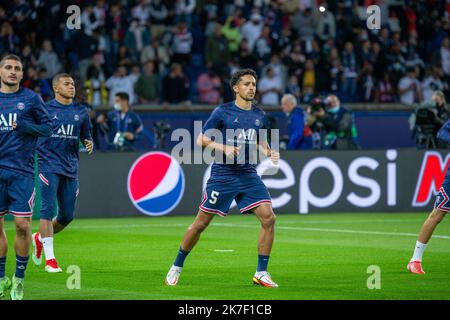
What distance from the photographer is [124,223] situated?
21031 mm

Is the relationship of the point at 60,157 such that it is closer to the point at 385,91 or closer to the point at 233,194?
the point at 233,194

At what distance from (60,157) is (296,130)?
10.0 m

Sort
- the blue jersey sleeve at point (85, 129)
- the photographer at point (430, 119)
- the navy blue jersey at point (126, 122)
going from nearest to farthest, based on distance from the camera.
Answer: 1. the blue jersey sleeve at point (85, 129)
2. the navy blue jersey at point (126, 122)
3. the photographer at point (430, 119)

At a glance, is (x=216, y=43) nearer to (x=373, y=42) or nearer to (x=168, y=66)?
(x=168, y=66)

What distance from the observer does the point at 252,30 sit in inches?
1150

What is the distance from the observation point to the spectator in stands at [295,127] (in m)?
23.3

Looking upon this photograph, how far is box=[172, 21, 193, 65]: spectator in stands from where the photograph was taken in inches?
1110

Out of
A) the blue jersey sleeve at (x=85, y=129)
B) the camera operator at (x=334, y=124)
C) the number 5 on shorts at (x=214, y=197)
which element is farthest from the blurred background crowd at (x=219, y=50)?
the number 5 on shorts at (x=214, y=197)

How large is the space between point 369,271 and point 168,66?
15537 millimetres

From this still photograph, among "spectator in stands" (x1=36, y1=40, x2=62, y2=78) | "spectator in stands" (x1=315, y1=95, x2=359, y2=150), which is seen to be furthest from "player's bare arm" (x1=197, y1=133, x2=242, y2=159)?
"spectator in stands" (x1=36, y1=40, x2=62, y2=78)

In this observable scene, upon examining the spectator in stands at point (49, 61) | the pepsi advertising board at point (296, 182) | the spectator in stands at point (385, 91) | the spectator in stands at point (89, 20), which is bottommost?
the pepsi advertising board at point (296, 182)

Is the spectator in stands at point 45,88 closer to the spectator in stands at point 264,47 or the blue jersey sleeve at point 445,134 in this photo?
the spectator in stands at point 264,47

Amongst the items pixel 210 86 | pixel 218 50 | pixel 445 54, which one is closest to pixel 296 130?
pixel 210 86

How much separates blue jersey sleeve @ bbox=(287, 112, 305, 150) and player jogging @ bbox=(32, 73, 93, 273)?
9517mm
